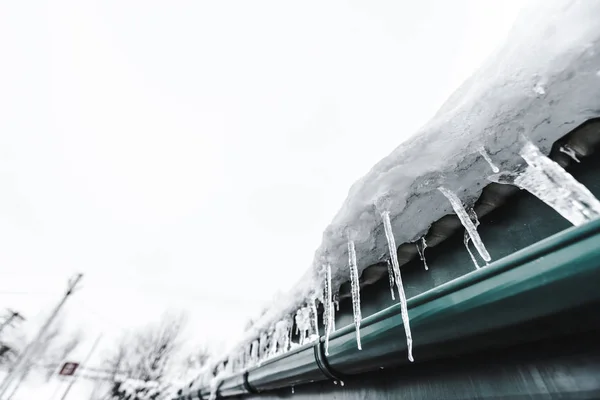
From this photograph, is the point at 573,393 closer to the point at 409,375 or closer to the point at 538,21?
the point at 409,375

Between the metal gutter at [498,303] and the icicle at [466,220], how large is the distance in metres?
0.27

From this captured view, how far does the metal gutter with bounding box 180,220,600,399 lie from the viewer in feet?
2.02

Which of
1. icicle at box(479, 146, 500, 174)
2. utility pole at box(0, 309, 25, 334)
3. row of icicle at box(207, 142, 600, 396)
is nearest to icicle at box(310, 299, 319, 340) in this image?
row of icicle at box(207, 142, 600, 396)

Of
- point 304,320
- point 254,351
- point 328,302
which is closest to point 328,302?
point 328,302

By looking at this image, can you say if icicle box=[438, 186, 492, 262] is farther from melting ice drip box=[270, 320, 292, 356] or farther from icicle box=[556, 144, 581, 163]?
melting ice drip box=[270, 320, 292, 356]

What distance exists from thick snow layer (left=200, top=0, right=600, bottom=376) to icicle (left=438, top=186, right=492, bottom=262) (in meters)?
0.02

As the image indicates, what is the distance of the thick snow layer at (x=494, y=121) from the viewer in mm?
773

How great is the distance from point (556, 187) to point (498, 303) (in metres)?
0.42

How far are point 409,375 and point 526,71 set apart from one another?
134cm

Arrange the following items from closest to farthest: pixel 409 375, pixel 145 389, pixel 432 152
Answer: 1. pixel 432 152
2. pixel 409 375
3. pixel 145 389

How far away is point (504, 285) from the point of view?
73cm

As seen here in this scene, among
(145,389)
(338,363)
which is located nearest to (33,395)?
(145,389)

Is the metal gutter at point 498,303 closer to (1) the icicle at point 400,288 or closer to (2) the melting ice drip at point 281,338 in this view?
(1) the icicle at point 400,288

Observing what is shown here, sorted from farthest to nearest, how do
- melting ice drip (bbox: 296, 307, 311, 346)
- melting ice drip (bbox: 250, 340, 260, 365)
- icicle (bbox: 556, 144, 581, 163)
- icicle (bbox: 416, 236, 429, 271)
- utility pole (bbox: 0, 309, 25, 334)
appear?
1. utility pole (bbox: 0, 309, 25, 334)
2. melting ice drip (bbox: 250, 340, 260, 365)
3. melting ice drip (bbox: 296, 307, 311, 346)
4. icicle (bbox: 416, 236, 429, 271)
5. icicle (bbox: 556, 144, 581, 163)
